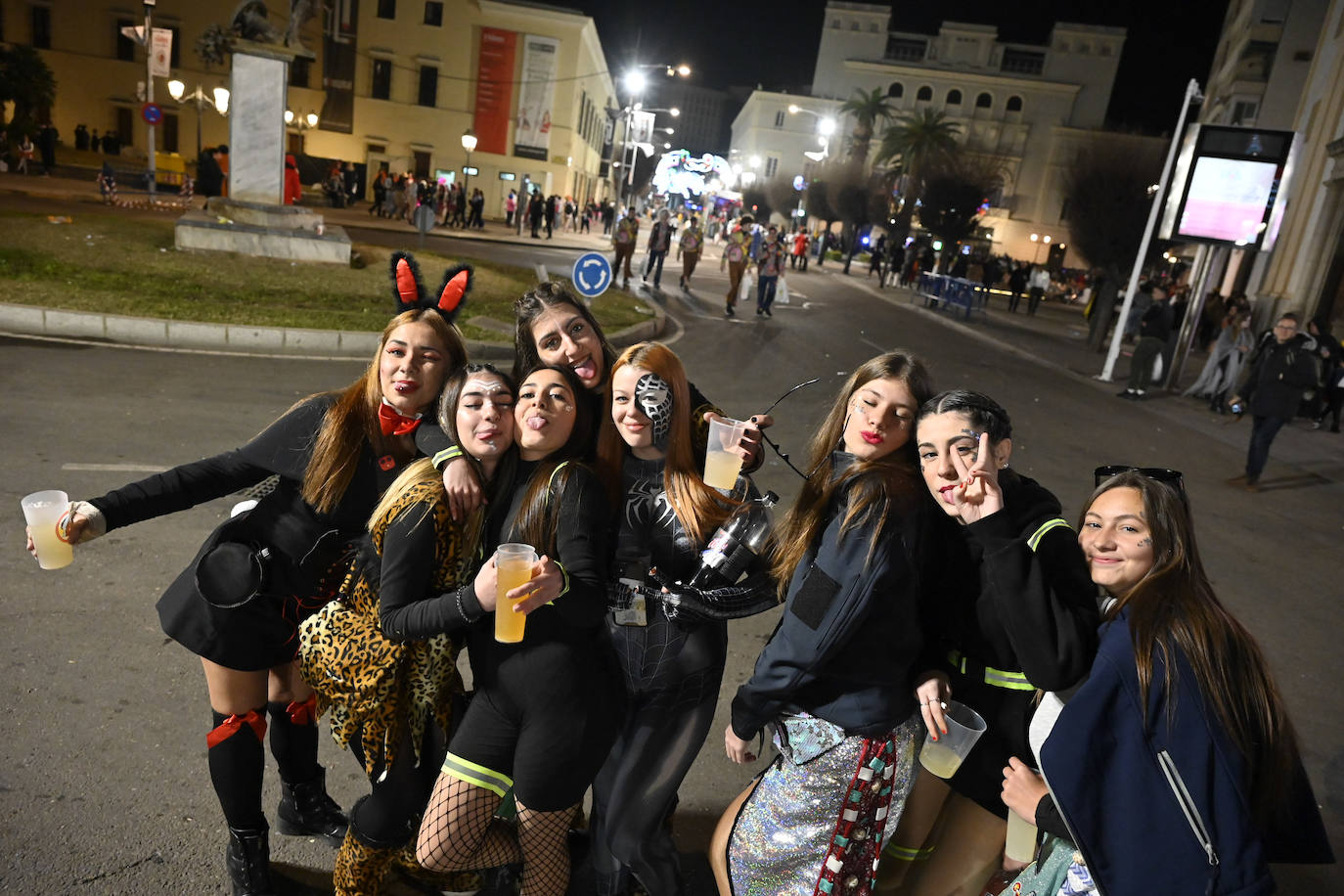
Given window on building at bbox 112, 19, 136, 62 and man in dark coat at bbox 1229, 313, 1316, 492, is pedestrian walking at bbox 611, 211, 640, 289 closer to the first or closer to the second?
man in dark coat at bbox 1229, 313, 1316, 492

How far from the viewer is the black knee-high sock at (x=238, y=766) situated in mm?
2398

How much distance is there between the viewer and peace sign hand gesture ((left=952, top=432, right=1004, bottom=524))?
6.21 ft

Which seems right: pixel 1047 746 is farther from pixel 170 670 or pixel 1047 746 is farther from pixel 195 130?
pixel 195 130

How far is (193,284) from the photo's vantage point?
1228cm

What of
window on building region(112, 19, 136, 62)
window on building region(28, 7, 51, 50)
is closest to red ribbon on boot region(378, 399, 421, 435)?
window on building region(112, 19, 136, 62)

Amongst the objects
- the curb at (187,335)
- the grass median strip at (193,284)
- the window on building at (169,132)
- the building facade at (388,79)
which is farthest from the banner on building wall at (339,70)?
the curb at (187,335)

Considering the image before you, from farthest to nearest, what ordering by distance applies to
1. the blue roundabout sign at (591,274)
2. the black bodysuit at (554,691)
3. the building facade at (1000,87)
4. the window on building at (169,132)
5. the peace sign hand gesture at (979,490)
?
1. the building facade at (1000,87)
2. the window on building at (169,132)
3. the blue roundabout sign at (591,274)
4. the black bodysuit at (554,691)
5. the peace sign hand gesture at (979,490)

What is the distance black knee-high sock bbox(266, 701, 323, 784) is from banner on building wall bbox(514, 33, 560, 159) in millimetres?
41854

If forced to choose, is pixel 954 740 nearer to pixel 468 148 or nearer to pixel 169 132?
pixel 468 148

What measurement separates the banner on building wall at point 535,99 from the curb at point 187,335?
33.9 m

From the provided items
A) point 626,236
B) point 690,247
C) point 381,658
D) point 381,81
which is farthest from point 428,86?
point 381,658

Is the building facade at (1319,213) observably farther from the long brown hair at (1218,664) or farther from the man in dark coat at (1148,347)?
the long brown hair at (1218,664)

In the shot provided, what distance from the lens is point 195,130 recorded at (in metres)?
39.5

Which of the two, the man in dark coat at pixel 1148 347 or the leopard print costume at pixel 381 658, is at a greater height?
the man in dark coat at pixel 1148 347
